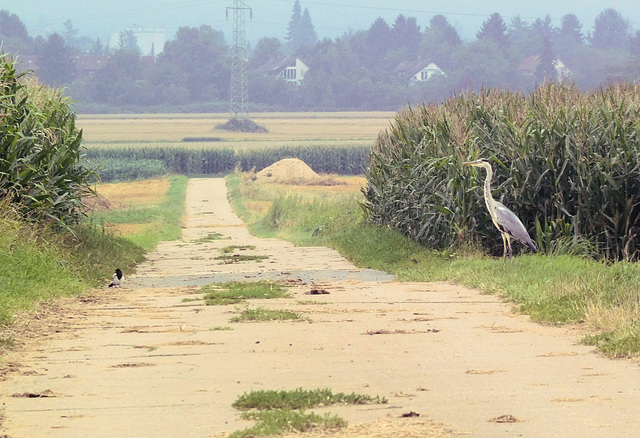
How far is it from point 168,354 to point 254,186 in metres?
48.9

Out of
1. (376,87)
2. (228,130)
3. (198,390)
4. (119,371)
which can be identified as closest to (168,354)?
(119,371)

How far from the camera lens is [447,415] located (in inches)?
229

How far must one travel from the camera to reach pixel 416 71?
574ft

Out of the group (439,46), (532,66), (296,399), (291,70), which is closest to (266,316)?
(296,399)

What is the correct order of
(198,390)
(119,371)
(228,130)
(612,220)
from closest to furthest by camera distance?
(198,390), (119,371), (612,220), (228,130)

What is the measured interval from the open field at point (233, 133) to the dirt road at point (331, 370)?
94.5 meters

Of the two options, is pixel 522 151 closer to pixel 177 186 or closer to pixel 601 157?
pixel 601 157

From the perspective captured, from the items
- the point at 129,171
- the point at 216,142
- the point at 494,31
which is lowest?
the point at 216,142

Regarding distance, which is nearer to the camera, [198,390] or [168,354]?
[198,390]

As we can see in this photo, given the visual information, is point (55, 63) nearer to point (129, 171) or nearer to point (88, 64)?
point (88, 64)

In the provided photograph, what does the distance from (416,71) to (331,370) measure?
171040mm

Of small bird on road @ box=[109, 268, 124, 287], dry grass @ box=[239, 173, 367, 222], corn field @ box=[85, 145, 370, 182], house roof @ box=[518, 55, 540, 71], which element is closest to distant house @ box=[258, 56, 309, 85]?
house roof @ box=[518, 55, 540, 71]

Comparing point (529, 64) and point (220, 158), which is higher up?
point (529, 64)

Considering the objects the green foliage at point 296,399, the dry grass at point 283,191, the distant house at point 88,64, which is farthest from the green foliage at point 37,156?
the distant house at point 88,64
